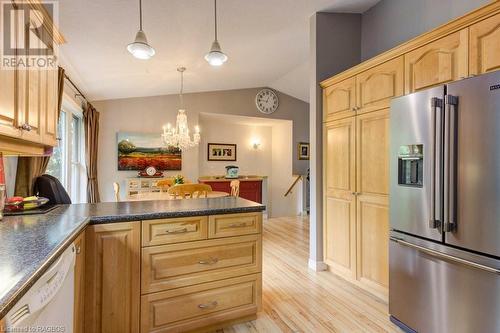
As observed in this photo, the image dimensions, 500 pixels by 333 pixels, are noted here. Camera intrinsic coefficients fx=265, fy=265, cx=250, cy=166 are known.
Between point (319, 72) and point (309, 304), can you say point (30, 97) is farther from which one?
point (319, 72)

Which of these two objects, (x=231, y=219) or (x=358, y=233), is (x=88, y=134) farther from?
(x=358, y=233)

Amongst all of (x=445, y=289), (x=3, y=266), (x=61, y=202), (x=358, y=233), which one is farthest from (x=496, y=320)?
(x=61, y=202)

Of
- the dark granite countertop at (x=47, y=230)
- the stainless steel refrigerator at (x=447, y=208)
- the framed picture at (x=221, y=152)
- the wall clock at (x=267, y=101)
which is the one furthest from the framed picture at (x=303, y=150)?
the dark granite countertop at (x=47, y=230)

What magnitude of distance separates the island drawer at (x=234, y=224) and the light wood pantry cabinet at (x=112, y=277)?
489mm

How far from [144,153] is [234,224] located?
12.5 feet

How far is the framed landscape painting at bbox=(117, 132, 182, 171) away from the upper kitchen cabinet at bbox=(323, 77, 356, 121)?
3.30 m

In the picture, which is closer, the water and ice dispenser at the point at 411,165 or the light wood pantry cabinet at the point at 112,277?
the light wood pantry cabinet at the point at 112,277

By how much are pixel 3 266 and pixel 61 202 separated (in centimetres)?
152

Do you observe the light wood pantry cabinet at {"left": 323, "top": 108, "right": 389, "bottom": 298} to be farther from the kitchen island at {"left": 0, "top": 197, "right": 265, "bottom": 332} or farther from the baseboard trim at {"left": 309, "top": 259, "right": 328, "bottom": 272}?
the kitchen island at {"left": 0, "top": 197, "right": 265, "bottom": 332}

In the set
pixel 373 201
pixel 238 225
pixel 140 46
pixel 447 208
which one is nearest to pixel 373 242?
pixel 373 201

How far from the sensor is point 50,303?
3.34 feet

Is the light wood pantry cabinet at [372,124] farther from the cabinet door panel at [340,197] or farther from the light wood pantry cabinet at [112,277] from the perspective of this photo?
the light wood pantry cabinet at [112,277]

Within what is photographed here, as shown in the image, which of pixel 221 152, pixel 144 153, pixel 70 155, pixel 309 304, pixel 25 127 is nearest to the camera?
pixel 25 127

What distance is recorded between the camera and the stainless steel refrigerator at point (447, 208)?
149cm
